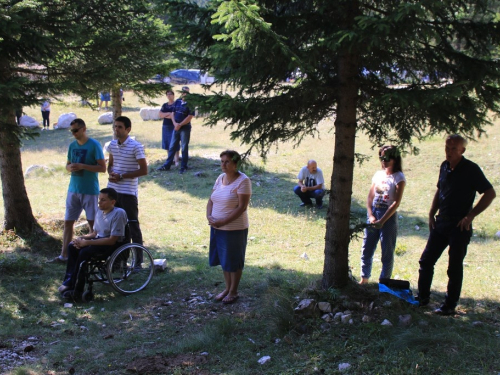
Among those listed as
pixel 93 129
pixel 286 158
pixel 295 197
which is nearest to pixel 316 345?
pixel 295 197

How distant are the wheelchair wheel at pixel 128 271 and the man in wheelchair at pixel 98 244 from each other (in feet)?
0.49

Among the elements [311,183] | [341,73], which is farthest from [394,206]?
[311,183]

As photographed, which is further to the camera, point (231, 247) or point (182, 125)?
point (182, 125)

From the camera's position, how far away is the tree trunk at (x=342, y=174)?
211 inches

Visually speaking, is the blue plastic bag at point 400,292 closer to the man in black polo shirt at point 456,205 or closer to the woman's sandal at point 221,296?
the man in black polo shirt at point 456,205

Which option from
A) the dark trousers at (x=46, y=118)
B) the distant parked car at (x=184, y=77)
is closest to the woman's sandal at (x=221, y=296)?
the dark trousers at (x=46, y=118)

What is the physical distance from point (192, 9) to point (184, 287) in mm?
3633

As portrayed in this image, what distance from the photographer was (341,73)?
17.7ft

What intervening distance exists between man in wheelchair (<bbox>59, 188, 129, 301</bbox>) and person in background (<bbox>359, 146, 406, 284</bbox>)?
323 centimetres

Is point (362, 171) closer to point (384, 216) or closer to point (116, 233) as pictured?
point (384, 216)

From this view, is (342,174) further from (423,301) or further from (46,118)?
(46,118)

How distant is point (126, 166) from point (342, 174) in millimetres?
3313

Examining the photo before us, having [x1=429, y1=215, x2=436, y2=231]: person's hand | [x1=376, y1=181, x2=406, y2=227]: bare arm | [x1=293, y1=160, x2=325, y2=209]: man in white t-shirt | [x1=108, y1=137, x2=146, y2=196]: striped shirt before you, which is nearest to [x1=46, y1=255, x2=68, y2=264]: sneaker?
[x1=108, y1=137, x2=146, y2=196]: striped shirt

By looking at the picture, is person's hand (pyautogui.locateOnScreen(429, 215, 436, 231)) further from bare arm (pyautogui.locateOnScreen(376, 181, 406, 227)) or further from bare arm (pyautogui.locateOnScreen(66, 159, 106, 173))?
bare arm (pyautogui.locateOnScreen(66, 159, 106, 173))
